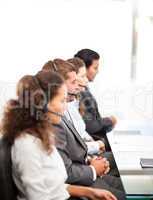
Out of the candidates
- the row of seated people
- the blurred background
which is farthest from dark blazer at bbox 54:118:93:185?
the blurred background

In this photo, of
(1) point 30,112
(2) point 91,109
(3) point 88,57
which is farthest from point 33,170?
(3) point 88,57

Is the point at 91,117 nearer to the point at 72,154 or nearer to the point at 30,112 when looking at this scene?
the point at 72,154

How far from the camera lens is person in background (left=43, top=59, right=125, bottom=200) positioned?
1710mm

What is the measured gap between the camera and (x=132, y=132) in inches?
105

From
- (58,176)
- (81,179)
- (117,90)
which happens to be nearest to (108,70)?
(117,90)

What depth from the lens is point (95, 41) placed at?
11.1 feet

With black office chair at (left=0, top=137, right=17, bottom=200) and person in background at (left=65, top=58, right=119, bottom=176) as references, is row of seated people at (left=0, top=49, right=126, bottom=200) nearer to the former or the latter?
black office chair at (left=0, top=137, right=17, bottom=200)

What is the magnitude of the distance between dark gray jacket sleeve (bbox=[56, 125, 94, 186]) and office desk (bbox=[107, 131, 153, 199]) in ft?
0.60

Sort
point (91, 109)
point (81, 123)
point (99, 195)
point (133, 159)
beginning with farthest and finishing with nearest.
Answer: point (91, 109), point (81, 123), point (133, 159), point (99, 195)

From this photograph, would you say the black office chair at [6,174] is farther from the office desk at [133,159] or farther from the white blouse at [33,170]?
the office desk at [133,159]

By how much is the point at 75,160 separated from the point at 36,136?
57 cm

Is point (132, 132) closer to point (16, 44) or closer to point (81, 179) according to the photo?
point (81, 179)

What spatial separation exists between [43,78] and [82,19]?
198 cm

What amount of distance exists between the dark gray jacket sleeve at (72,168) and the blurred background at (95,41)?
156 cm
